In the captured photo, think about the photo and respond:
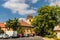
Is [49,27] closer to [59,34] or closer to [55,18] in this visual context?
[55,18]

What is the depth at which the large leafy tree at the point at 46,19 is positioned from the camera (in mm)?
88000

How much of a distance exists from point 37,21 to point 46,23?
447 centimetres

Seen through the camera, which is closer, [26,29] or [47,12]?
[47,12]

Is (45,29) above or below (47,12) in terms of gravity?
below

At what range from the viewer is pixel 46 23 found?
8775 centimetres

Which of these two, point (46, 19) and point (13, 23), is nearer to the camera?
point (46, 19)

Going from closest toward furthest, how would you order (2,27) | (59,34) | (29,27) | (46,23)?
(59,34)
(46,23)
(2,27)
(29,27)

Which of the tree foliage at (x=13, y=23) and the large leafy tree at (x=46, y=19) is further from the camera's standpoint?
the tree foliage at (x=13, y=23)

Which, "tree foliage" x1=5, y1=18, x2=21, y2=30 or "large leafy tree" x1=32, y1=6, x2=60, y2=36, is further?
"tree foliage" x1=5, y1=18, x2=21, y2=30

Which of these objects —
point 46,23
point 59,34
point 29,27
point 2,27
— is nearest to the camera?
point 59,34

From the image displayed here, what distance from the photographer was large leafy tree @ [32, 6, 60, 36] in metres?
88.0

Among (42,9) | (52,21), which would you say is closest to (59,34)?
(52,21)

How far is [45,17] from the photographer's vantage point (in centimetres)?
8906

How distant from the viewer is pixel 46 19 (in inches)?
3524
